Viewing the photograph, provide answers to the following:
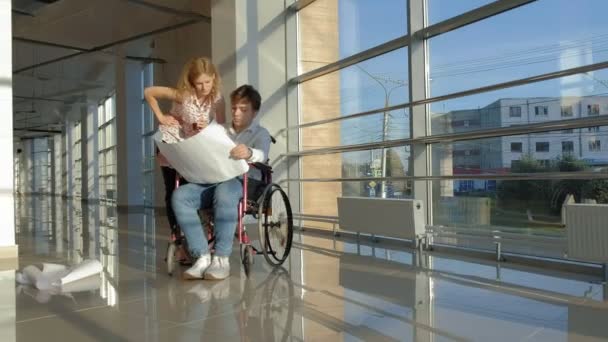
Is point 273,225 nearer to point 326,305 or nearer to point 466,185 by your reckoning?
point 326,305

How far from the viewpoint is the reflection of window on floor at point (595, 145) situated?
3.91m

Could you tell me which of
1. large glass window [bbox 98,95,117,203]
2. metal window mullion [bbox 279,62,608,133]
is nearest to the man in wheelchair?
metal window mullion [bbox 279,62,608,133]

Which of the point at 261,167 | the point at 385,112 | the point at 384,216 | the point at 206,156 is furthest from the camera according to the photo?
the point at 385,112

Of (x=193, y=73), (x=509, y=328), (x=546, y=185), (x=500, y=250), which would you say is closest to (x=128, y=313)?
(x=193, y=73)

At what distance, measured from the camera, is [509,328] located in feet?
6.85

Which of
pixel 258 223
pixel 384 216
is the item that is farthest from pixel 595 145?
pixel 258 223

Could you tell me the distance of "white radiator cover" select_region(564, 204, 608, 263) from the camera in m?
3.14

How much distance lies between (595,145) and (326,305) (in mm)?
2549

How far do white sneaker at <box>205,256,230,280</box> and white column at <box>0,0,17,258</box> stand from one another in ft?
5.84

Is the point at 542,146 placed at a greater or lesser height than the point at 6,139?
lesser

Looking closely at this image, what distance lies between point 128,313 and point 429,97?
3586 mm

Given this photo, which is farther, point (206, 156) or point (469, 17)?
point (469, 17)

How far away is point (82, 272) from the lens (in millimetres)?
3303

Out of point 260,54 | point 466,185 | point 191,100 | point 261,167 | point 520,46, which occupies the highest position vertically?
point 260,54
